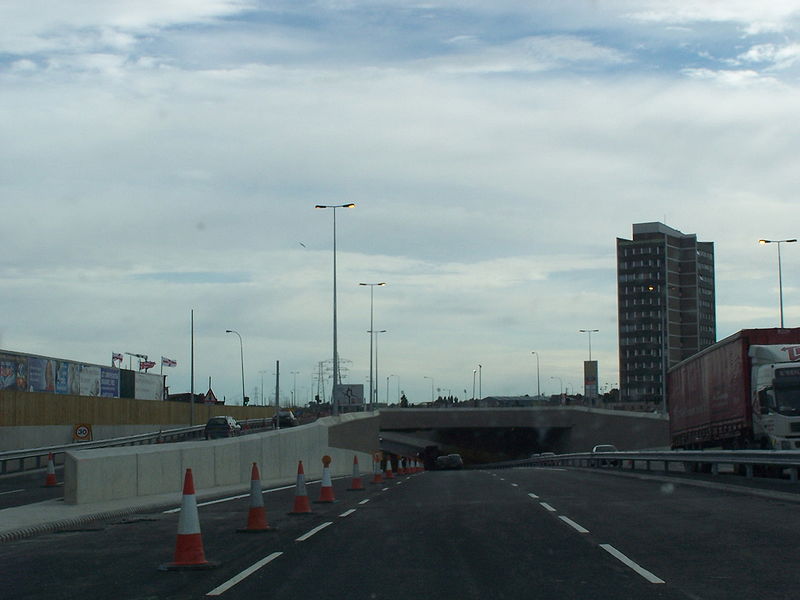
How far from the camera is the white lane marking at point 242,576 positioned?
973cm

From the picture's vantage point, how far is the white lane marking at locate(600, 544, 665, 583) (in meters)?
10.1

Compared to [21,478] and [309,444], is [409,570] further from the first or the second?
[309,444]

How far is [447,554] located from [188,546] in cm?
306

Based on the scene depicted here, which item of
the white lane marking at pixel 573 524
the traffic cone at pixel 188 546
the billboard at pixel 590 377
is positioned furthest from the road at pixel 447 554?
the billboard at pixel 590 377

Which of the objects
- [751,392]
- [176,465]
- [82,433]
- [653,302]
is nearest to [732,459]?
[751,392]

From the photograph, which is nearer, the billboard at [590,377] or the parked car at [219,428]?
the parked car at [219,428]

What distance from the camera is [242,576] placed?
10.6 m

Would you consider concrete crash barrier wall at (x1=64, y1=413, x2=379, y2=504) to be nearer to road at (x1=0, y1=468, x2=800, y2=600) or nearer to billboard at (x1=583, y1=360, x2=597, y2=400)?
road at (x1=0, y1=468, x2=800, y2=600)

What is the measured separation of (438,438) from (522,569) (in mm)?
122780

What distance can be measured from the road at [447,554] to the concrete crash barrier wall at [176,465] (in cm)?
239

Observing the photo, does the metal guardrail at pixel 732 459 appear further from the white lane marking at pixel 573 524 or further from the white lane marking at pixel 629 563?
the white lane marking at pixel 629 563

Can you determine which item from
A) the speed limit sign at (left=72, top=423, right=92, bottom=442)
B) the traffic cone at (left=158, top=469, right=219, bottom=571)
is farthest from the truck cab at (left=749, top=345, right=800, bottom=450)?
the speed limit sign at (left=72, top=423, right=92, bottom=442)

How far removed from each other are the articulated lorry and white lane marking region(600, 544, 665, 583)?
16.7 meters

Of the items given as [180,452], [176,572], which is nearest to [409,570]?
[176,572]
